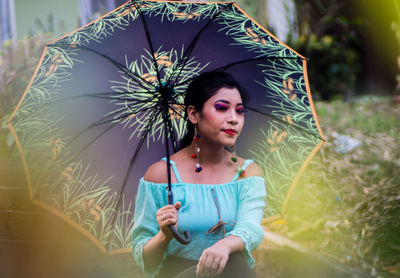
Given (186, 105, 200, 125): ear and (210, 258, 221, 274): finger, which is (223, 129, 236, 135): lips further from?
(210, 258, 221, 274): finger

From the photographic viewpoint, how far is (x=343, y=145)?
413 centimetres

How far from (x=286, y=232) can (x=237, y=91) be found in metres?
2.57

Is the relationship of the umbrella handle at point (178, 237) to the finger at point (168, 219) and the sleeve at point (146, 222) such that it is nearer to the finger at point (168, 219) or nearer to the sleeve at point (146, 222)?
the finger at point (168, 219)

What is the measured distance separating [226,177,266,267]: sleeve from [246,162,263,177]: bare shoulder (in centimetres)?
3

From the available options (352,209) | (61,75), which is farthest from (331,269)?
(61,75)

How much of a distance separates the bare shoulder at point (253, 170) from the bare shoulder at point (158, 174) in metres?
0.37

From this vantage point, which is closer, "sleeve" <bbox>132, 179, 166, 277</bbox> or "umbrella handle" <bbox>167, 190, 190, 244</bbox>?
"umbrella handle" <bbox>167, 190, 190, 244</bbox>

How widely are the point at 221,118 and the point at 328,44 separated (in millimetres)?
6265

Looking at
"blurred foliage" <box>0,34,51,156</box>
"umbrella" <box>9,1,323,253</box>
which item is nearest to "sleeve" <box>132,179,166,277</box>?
"umbrella" <box>9,1,323,253</box>

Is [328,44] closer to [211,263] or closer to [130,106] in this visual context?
[130,106]

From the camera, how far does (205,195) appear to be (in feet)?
6.33

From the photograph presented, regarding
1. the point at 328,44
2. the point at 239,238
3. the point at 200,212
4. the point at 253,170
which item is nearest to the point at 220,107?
the point at 253,170

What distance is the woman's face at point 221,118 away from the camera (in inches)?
Result: 76.8

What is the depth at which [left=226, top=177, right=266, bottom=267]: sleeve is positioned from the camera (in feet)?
6.11
